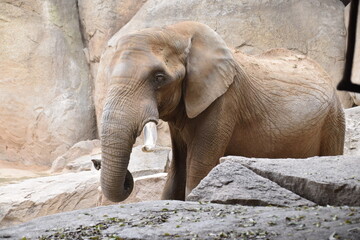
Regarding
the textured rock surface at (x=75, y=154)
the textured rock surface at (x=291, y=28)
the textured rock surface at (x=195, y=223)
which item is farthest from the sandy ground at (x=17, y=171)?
the textured rock surface at (x=195, y=223)

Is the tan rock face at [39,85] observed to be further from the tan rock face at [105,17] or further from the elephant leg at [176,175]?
Result: the elephant leg at [176,175]

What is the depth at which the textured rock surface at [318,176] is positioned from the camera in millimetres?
2844

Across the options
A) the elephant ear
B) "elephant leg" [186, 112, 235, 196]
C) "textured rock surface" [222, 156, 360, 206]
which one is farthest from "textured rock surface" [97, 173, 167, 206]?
"textured rock surface" [222, 156, 360, 206]

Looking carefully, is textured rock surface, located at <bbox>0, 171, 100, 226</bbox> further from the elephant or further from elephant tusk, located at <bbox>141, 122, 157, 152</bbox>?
the elephant

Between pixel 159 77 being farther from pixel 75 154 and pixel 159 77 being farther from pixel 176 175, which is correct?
pixel 75 154

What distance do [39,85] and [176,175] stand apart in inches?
250

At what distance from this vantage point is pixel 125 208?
297 centimetres

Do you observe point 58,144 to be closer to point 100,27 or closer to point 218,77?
point 100,27

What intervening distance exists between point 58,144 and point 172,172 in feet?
20.0

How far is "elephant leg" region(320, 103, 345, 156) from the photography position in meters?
5.75

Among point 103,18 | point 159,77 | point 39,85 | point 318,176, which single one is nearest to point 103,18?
point 103,18

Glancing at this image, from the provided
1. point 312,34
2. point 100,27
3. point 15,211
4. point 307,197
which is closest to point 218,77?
point 307,197

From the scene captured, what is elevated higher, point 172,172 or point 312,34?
point 312,34

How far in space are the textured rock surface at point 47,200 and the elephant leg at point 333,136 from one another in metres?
2.19
